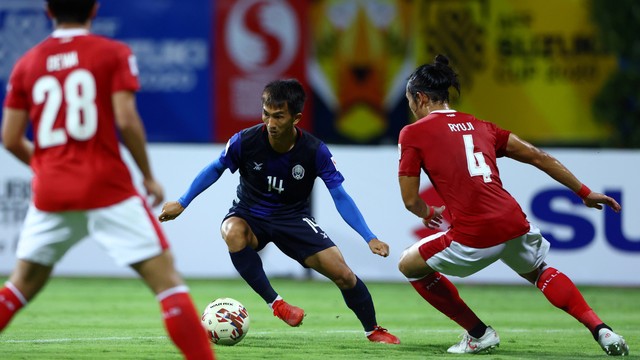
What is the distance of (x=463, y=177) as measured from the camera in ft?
23.1

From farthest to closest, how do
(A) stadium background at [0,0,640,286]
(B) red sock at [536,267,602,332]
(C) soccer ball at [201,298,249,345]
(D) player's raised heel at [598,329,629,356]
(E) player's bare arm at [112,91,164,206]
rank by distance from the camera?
(A) stadium background at [0,0,640,286] → (C) soccer ball at [201,298,249,345] → (B) red sock at [536,267,602,332] → (D) player's raised heel at [598,329,629,356] → (E) player's bare arm at [112,91,164,206]

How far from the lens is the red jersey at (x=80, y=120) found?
17.6 ft

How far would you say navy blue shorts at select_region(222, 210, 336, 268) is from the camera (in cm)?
791

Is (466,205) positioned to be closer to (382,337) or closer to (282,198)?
(382,337)

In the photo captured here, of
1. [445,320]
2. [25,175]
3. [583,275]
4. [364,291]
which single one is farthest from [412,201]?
Answer: [25,175]

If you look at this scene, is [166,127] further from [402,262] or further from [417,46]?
[402,262]

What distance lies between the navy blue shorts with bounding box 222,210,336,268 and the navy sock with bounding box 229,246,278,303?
0.60 ft

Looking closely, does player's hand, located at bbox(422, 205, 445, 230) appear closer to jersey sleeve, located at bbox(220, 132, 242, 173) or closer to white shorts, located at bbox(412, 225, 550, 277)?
white shorts, located at bbox(412, 225, 550, 277)

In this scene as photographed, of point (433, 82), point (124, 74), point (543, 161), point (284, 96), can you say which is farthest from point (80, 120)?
point (543, 161)

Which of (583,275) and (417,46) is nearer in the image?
(583,275)

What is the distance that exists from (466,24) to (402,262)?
10.9 m

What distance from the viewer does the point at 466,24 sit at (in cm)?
1780

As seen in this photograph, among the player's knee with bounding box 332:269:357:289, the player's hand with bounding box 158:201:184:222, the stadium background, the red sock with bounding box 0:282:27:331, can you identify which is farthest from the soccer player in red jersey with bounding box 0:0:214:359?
the stadium background

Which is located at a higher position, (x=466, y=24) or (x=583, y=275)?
(x=466, y=24)
